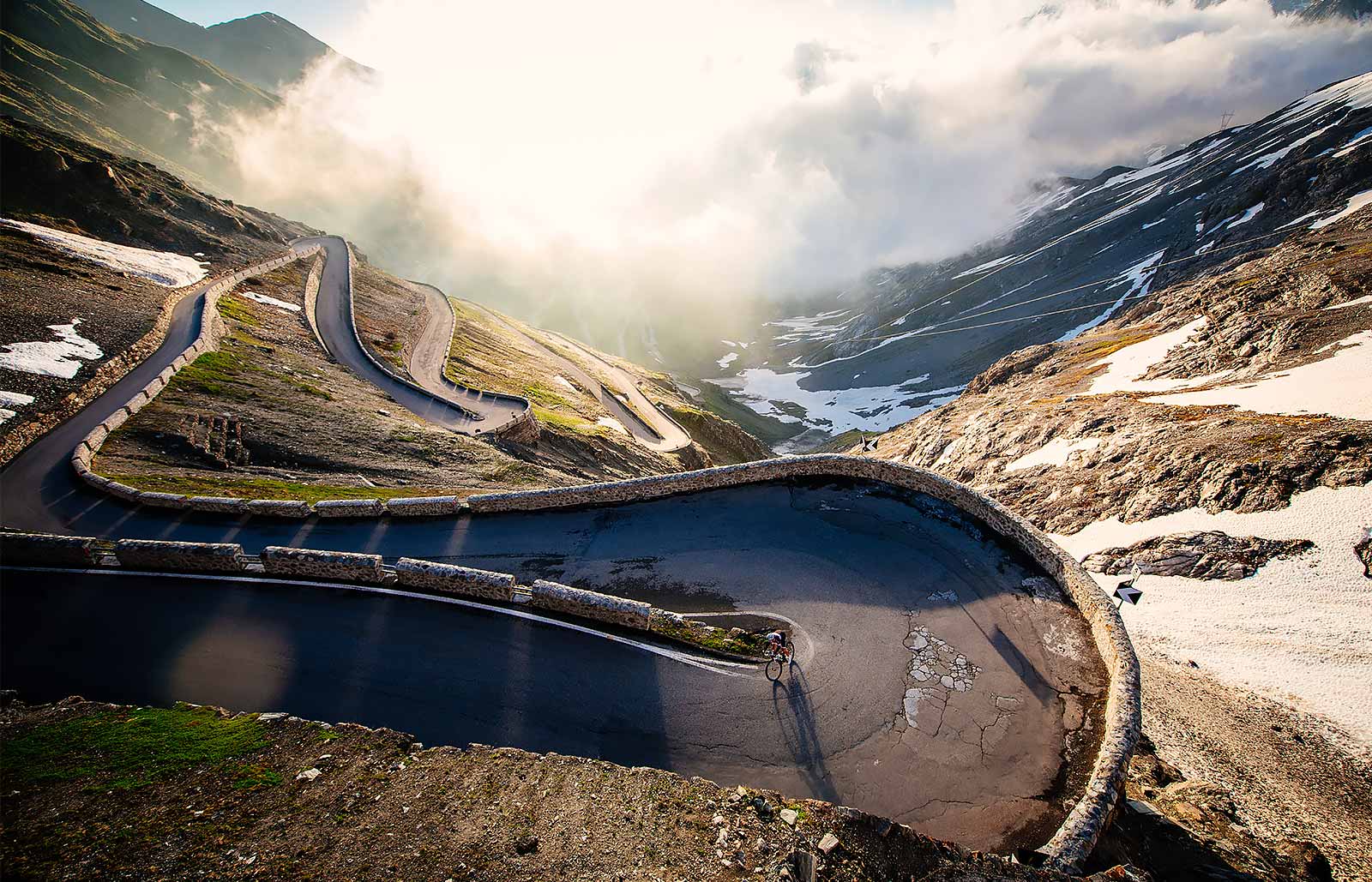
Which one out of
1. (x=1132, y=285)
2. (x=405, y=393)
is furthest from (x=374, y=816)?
(x=1132, y=285)

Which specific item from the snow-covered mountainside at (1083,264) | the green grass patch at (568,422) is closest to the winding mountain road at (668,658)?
the green grass patch at (568,422)

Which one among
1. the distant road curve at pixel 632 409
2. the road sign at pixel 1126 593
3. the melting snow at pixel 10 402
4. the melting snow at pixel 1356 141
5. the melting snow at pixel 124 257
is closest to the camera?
the road sign at pixel 1126 593

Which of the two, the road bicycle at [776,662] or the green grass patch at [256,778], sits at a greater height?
the road bicycle at [776,662]

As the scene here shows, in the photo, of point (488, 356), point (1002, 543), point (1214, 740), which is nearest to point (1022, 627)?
point (1002, 543)

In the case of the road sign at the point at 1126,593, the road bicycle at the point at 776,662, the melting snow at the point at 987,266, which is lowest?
the road bicycle at the point at 776,662

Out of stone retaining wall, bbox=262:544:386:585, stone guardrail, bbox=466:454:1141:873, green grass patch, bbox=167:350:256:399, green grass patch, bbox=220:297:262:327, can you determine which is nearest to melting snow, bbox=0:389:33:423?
green grass patch, bbox=167:350:256:399

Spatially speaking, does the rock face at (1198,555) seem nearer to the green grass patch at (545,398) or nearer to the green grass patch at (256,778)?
the green grass patch at (256,778)

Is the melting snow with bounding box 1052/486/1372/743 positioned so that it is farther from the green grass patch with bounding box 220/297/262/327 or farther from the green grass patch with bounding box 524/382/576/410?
the green grass patch with bounding box 220/297/262/327
